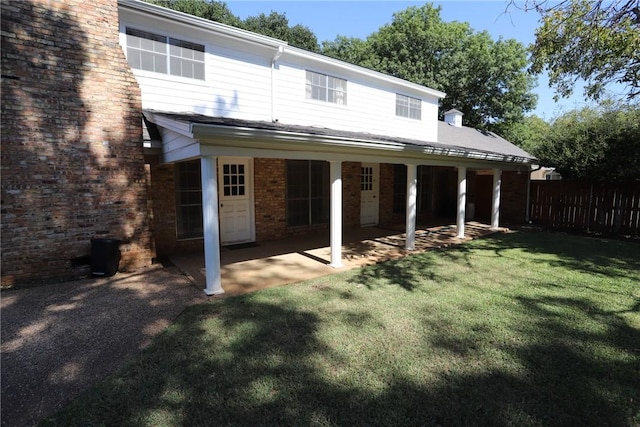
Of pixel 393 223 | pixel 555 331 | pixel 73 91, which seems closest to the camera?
pixel 555 331

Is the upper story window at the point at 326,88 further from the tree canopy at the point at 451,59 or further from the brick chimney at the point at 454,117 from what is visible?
Answer: the tree canopy at the point at 451,59

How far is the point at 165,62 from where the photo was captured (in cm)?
712

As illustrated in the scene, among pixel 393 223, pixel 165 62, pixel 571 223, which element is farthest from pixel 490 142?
pixel 165 62

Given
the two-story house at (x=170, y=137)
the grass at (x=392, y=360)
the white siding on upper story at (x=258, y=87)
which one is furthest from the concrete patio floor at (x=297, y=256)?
the white siding on upper story at (x=258, y=87)

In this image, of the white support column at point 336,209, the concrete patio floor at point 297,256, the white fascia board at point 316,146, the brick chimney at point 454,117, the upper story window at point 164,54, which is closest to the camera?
the white fascia board at point 316,146

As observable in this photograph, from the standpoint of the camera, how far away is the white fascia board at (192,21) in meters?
6.48

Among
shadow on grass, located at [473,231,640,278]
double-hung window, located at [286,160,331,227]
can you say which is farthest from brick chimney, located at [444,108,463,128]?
double-hung window, located at [286,160,331,227]

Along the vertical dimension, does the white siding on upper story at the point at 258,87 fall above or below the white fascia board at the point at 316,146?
above

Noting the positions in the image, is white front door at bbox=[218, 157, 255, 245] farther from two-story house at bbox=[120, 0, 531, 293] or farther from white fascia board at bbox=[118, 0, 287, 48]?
white fascia board at bbox=[118, 0, 287, 48]

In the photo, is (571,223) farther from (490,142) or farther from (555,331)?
(555,331)

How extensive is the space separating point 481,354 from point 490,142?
48.1ft

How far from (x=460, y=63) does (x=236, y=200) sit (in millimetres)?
19224

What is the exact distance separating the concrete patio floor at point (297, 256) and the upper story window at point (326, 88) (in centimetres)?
408

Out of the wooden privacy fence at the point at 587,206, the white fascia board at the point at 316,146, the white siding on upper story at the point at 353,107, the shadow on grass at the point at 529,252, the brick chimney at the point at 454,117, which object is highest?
the brick chimney at the point at 454,117
